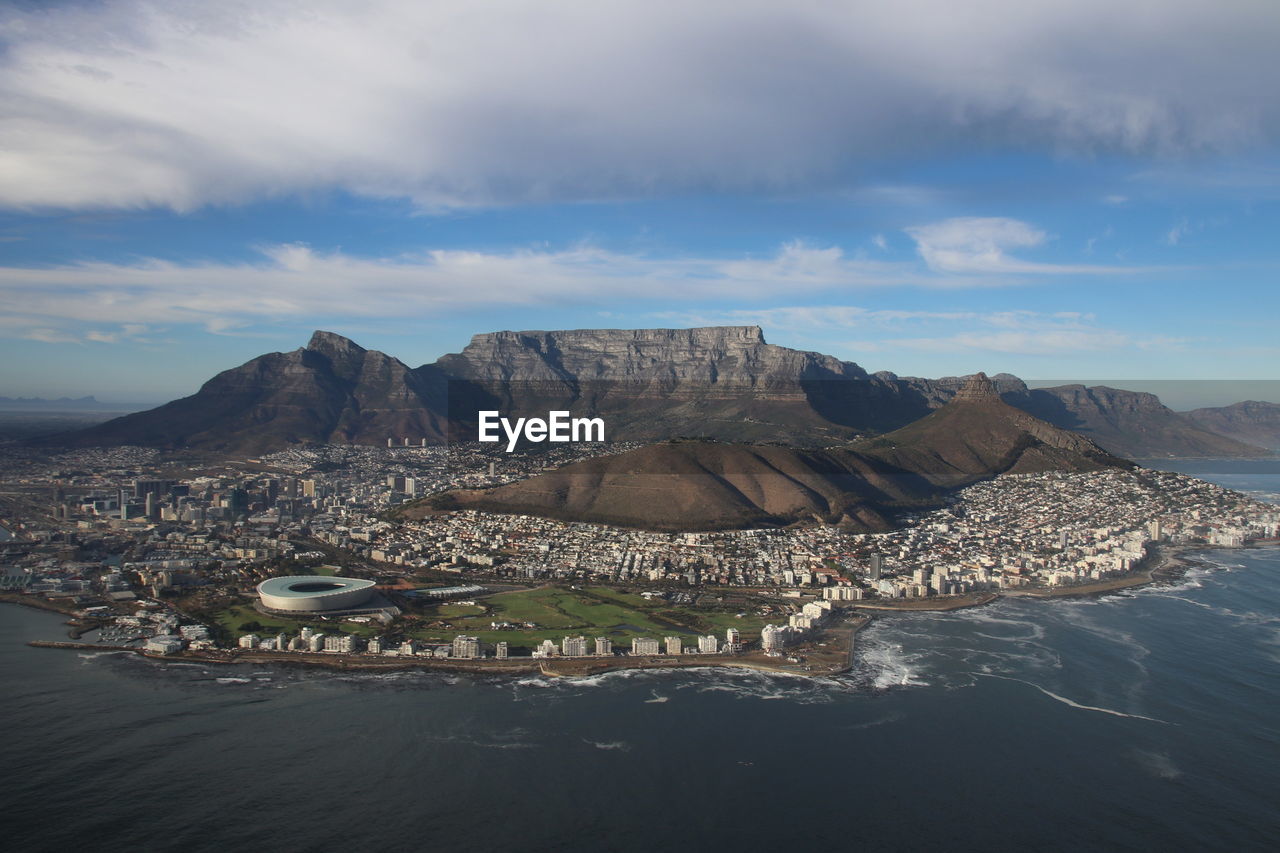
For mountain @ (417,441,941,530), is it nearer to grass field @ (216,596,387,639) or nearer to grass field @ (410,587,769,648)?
grass field @ (410,587,769,648)

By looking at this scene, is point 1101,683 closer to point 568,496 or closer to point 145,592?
point 568,496

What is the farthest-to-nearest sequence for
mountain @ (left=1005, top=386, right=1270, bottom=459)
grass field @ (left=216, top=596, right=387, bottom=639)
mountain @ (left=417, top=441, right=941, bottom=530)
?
mountain @ (left=1005, top=386, right=1270, bottom=459)
mountain @ (left=417, top=441, right=941, bottom=530)
grass field @ (left=216, top=596, right=387, bottom=639)

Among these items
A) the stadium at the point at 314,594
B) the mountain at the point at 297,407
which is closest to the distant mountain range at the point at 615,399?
the mountain at the point at 297,407

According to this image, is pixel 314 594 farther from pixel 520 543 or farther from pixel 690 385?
pixel 690 385

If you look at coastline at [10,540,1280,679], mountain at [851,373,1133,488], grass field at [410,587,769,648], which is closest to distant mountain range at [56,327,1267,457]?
mountain at [851,373,1133,488]

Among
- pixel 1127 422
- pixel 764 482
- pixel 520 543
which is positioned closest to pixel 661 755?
pixel 520 543
